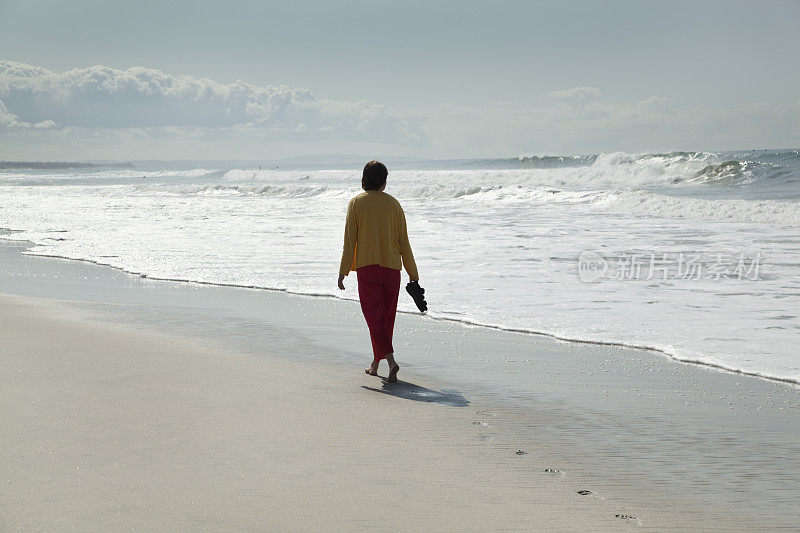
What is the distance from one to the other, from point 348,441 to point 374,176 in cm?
202

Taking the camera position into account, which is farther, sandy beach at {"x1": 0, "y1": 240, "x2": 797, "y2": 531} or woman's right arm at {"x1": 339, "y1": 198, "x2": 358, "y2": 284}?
woman's right arm at {"x1": 339, "y1": 198, "x2": 358, "y2": 284}

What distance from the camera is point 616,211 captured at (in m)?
21.9

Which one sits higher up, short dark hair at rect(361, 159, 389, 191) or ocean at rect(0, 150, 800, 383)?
short dark hair at rect(361, 159, 389, 191)

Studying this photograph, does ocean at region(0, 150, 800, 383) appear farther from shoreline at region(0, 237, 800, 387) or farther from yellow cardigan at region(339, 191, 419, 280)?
yellow cardigan at region(339, 191, 419, 280)

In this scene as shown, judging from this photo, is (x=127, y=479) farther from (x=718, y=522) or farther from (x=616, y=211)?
(x=616, y=211)

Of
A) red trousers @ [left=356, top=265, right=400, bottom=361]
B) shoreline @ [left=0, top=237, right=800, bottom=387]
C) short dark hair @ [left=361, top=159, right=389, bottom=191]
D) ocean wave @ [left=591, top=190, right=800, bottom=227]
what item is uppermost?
short dark hair @ [left=361, top=159, right=389, bottom=191]

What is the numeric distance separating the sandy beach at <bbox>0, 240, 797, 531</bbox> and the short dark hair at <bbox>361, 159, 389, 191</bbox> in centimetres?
133

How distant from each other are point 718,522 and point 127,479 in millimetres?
2399

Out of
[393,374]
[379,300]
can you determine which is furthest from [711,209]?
[393,374]

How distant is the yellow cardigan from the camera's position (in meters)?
4.99

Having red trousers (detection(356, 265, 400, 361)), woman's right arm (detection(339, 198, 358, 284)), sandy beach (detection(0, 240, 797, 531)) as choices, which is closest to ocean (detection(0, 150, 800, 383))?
sandy beach (detection(0, 240, 797, 531))

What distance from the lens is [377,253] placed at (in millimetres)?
5008

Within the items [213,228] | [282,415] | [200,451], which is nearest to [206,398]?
[282,415]

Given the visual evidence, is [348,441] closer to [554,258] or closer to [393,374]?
[393,374]
